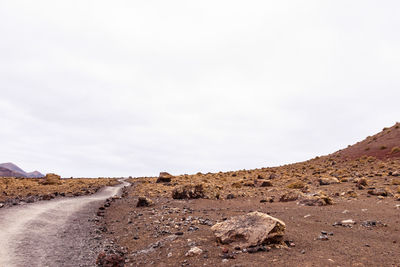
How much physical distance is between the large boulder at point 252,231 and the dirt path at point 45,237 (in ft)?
19.2

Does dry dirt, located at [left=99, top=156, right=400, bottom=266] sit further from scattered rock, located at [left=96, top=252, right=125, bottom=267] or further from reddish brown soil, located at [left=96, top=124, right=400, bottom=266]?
scattered rock, located at [left=96, top=252, right=125, bottom=267]

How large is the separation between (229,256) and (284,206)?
10.5 m

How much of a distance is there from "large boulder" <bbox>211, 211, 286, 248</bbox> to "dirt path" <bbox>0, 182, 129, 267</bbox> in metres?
5.84

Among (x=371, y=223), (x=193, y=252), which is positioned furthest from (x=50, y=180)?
(x=371, y=223)

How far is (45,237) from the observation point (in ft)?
46.8

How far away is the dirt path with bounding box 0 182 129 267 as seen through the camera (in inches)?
429

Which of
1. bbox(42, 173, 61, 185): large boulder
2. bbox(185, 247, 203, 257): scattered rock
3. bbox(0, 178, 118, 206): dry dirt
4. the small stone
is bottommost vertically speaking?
bbox(185, 247, 203, 257): scattered rock

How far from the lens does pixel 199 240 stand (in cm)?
1019

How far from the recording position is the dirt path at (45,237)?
35.8ft

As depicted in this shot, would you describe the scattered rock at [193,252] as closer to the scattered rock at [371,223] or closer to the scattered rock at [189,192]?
the scattered rock at [371,223]

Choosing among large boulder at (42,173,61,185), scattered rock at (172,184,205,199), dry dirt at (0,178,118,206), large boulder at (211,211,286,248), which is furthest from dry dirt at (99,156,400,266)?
large boulder at (42,173,61,185)

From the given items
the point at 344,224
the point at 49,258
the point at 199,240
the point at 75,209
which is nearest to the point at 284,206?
the point at 344,224

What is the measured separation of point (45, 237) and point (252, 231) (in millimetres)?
12021

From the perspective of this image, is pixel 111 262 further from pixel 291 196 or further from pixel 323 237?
pixel 291 196
